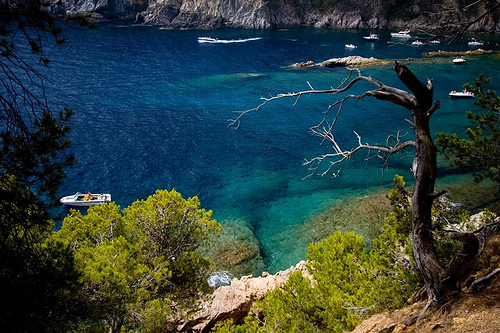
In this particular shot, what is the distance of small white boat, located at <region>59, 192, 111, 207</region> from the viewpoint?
27.0 metres

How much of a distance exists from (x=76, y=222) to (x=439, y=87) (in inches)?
2162

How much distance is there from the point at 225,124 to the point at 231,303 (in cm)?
2923

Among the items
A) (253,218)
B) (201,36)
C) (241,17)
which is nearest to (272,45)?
(201,36)

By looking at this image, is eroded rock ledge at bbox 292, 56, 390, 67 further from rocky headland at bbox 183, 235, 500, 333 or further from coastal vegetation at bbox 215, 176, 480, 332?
rocky headland at bbox 183, 235, 500, 333

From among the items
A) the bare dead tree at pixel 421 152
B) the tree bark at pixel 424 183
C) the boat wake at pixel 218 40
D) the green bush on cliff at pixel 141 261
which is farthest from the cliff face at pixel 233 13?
the tree bark at pixel 424 183

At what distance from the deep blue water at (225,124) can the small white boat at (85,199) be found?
1.16 meters

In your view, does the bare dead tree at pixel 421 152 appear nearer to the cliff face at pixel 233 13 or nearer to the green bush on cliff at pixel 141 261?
the green bush on cliff at pixel 141 261

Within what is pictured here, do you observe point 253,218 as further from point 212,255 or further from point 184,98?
point 184,98

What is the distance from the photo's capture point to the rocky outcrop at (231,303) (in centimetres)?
1422

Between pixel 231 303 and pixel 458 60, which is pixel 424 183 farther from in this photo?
pixel 458 60

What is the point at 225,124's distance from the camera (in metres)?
42.3

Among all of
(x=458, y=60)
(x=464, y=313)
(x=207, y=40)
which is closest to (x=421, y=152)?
(x=464, y=313)

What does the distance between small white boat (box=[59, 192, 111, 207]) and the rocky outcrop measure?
48.1 feet

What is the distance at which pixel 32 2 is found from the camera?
728 cm
